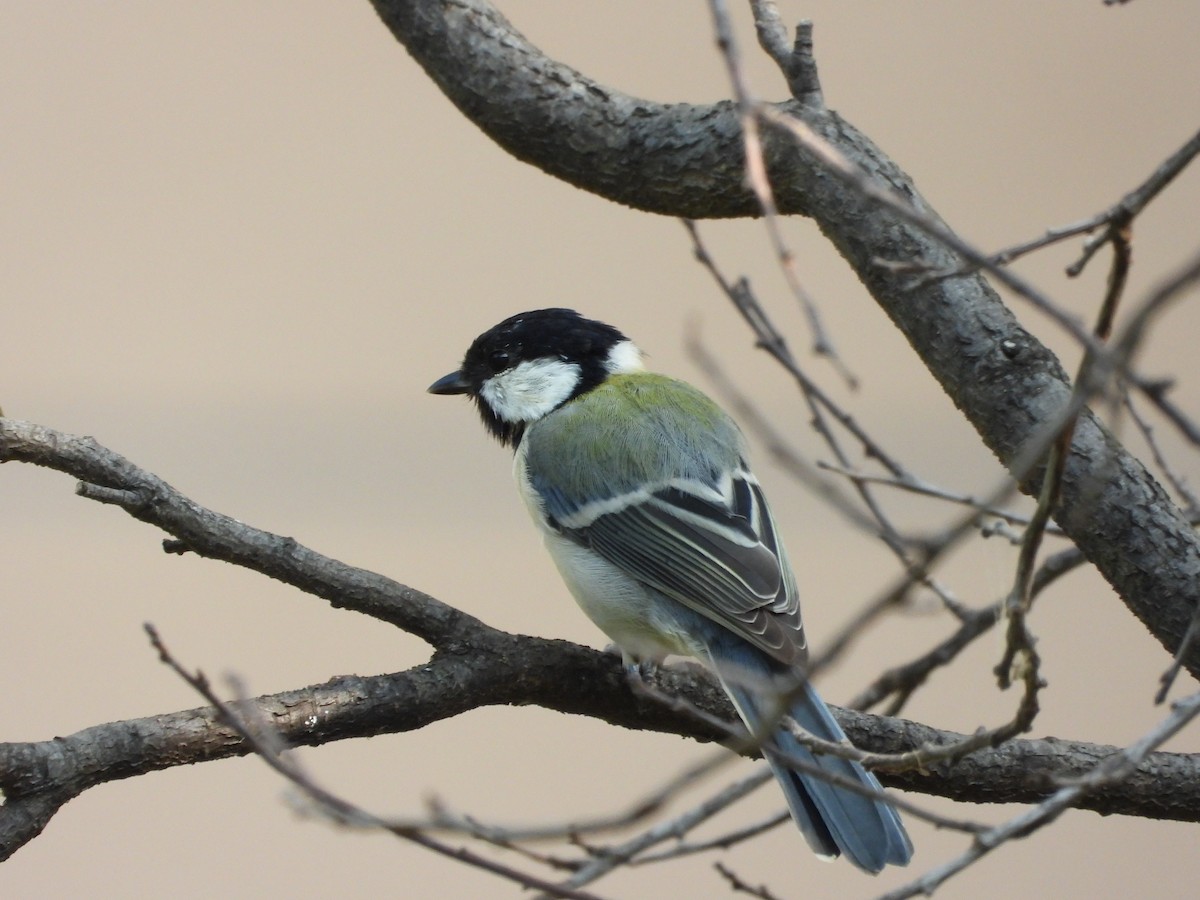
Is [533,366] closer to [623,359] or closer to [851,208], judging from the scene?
[623,359]

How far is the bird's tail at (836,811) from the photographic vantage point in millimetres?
1293

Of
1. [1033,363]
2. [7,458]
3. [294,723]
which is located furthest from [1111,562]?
[7,458]

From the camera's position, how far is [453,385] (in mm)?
2152

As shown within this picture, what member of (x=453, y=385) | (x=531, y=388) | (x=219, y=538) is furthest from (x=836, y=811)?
(x=453, y=385)

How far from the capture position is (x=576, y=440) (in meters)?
1.89

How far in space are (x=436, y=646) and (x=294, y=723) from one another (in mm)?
185

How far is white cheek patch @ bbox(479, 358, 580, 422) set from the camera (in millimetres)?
2045

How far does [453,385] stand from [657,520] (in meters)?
0.56

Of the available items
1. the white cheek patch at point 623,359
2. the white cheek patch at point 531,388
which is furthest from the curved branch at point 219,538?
the white cheek patch at point 623,359

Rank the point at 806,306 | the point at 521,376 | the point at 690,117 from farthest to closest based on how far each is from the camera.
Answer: the point at 521,376, the point at 690,117, the point at 806,306

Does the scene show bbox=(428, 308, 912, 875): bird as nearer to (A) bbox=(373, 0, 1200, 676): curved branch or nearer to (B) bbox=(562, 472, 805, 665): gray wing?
(B) bbox=(562, 472, 805, 665): gray wing

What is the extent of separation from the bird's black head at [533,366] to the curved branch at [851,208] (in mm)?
564

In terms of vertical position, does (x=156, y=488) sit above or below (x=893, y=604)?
above

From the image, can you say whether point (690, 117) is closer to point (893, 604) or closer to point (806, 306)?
point (806, 306)
